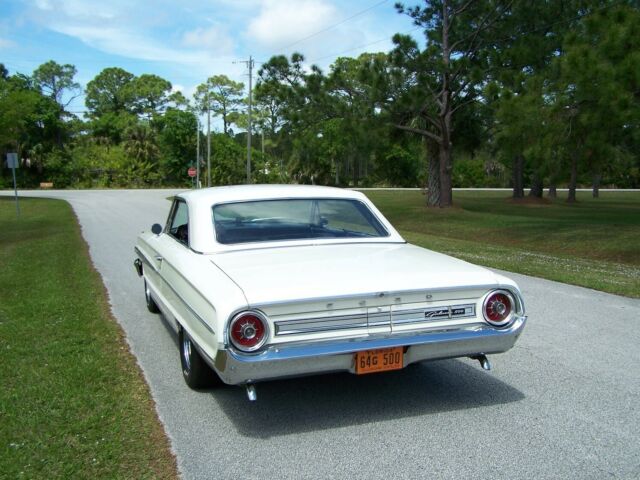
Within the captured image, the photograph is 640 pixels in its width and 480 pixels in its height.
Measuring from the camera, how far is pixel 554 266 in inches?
482

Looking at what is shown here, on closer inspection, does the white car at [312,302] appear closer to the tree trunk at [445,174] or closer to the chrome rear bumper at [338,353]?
the chrome rear bumper at [338,353]

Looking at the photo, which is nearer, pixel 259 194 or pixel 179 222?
pixel 259 194

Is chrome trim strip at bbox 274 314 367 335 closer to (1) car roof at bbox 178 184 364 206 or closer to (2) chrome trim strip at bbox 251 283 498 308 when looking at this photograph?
(2) chrome trim strip at bbox 251 283 498 308

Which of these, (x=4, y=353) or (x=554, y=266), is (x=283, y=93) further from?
(x=4, y=353)

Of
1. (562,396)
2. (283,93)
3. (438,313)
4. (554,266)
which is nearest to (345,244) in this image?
(438,313)

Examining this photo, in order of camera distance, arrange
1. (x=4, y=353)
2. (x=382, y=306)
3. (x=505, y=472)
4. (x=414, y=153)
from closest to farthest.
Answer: (x=505, y=472) < (x=382, y=306) < (x=4, y=353) < (x=414, y=153)

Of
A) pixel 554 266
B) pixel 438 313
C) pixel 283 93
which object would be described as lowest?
pixel 554 266

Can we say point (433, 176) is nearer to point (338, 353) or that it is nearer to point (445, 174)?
point (445, 174)

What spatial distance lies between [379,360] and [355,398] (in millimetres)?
729

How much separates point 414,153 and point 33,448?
69.3m

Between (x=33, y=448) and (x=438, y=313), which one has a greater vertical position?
(x=438, y=313)

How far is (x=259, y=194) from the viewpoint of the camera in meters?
5.52

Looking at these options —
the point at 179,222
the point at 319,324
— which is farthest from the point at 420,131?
the point at 319,324

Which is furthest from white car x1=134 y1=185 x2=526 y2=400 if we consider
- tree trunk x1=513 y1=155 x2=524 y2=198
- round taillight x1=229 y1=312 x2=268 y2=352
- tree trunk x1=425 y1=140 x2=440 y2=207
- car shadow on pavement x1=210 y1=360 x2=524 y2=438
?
tree trunk x1=513 y1=155 x2=524 y2=198
